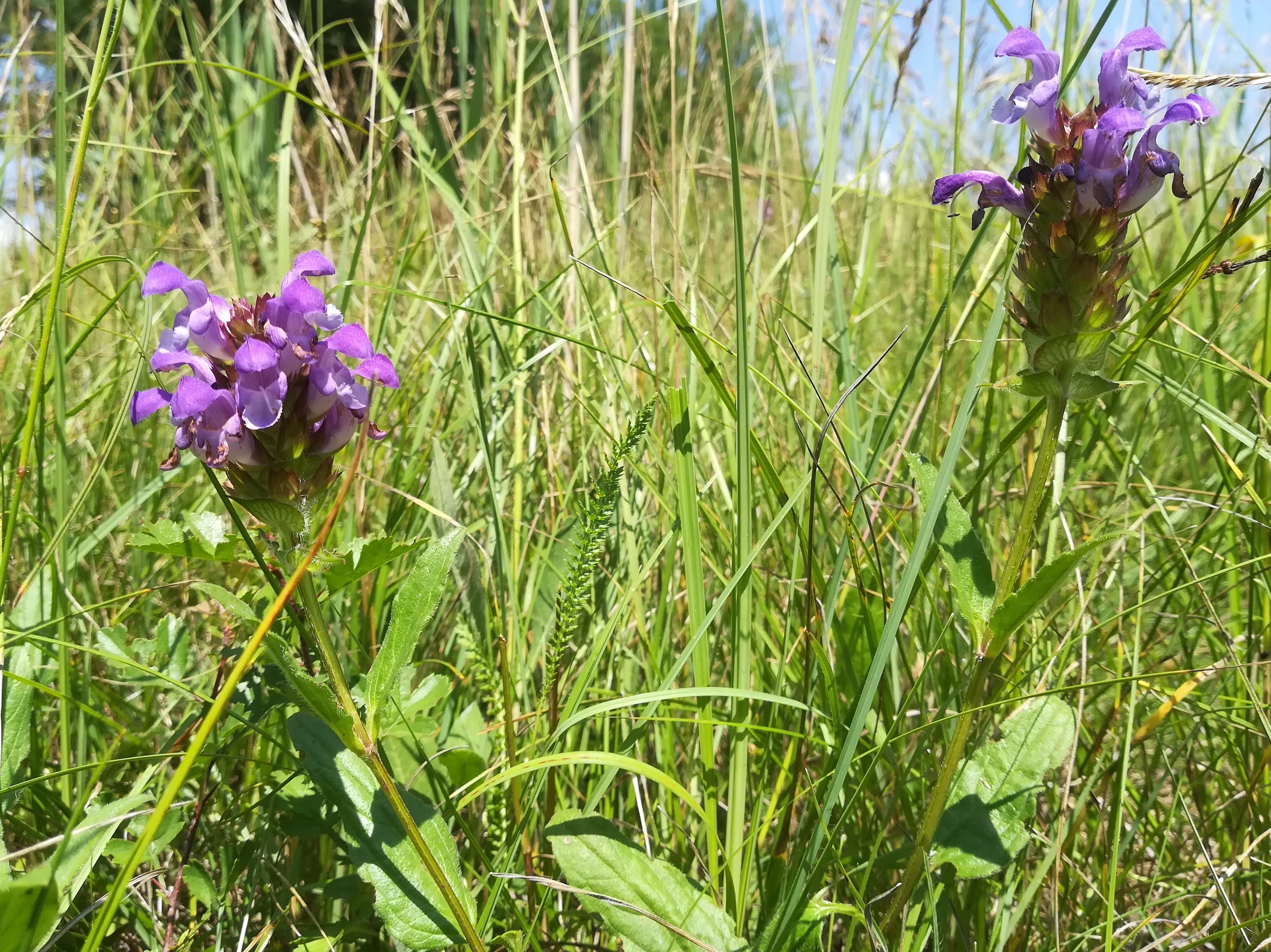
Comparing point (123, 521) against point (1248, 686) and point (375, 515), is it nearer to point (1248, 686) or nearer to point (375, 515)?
point (375, 515)

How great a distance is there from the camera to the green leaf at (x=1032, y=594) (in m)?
0.80

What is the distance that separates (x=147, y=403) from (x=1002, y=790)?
38.0 inches

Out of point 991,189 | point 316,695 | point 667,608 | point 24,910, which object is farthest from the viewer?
point 667,608

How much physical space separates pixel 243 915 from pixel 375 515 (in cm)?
81

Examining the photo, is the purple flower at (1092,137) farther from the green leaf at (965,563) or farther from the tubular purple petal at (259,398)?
the tubular purple petal at (259,398)

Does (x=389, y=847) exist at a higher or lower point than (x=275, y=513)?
lower

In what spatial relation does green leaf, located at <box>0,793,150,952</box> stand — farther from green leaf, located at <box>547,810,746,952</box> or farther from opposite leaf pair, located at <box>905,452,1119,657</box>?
opposite leaf pair, located at <box>905,452,1119,657</box>

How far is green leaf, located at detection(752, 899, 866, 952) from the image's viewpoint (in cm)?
85

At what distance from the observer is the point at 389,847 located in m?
0.90

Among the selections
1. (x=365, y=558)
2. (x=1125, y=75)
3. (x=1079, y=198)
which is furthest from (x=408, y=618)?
(x=1125, y=75)

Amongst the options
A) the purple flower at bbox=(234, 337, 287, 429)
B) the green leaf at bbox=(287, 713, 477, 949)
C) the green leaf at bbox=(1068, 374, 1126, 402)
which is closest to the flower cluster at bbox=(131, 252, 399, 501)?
the purple flower at bbox=(234, 337, 287, 429)

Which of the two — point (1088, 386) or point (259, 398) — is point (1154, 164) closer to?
point (1088, 386)

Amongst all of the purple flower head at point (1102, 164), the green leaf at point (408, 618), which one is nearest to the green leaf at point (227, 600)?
the green leaf at point (408, 618)

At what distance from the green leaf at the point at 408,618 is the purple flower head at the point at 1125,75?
2.67ft
